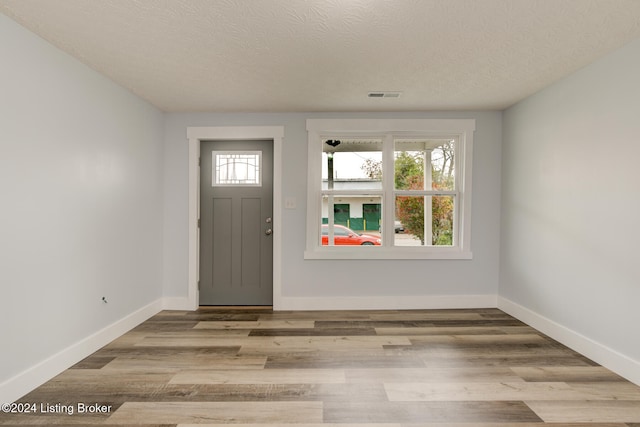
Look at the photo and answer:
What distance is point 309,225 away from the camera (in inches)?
160

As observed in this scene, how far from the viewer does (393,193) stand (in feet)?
13.6

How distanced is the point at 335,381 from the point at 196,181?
2.81 m

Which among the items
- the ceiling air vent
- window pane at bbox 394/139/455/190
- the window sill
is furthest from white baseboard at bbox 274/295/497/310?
the ceiling air vent

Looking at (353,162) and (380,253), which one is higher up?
(353,162)

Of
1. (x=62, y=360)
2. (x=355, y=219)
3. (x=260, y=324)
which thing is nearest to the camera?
(x=62, y=360)

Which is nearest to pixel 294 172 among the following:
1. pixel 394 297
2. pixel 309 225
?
pixel 309 225

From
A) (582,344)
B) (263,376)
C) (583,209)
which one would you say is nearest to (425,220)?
(583,209)

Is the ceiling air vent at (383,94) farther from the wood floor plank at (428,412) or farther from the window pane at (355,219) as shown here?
the wood floor plank at (428,412)

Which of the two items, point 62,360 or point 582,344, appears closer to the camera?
point 62,360

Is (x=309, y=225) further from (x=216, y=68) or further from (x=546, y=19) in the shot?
Answer: (x=546, y=19)

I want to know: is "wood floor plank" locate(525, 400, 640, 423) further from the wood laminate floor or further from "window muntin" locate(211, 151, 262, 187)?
"window muntin" locate(211, 151, 262, 187)

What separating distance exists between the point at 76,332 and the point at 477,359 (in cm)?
317

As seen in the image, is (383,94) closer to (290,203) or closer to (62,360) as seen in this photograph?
(290,203)

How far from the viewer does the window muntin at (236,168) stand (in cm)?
423
